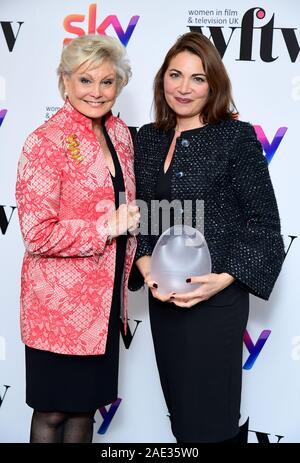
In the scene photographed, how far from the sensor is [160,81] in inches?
57.1

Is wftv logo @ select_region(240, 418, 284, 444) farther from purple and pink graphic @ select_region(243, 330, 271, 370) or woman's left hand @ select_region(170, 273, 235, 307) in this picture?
woman's left hand @ select_region(170, 273, 235, 307)

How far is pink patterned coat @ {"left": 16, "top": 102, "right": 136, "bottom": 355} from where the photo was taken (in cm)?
126

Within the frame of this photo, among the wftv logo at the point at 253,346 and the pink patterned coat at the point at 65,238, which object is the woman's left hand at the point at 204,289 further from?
the wftv logo at the point at 253,346

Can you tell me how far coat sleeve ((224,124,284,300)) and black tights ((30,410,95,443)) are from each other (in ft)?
1.81

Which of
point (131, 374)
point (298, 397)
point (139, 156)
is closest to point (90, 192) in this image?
point (139, 156)

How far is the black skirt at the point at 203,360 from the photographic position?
1.32 meters

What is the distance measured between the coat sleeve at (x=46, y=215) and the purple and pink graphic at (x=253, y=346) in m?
0.82

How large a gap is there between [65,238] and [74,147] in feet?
0.68

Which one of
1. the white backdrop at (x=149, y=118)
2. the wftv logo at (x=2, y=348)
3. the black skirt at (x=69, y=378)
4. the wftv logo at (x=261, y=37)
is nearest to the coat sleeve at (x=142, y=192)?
the black skirt at (x=69, y=378)

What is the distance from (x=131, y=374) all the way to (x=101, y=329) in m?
0.67

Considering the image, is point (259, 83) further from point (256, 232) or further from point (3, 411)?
point (3, 411)

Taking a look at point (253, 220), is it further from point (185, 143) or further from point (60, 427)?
point (60, 427)

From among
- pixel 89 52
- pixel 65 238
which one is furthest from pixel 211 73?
pixel 65 238

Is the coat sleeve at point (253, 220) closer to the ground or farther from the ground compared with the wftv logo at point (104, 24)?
closer to the ground
